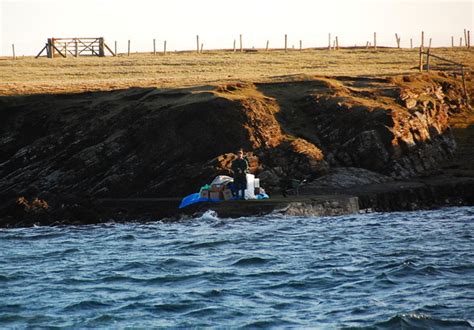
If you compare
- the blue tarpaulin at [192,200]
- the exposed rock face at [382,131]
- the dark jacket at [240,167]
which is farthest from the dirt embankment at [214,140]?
the dark jacket at [240,167]

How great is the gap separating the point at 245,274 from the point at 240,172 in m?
12.0

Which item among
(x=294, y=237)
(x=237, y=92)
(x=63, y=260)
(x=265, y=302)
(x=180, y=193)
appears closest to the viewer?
(x=265, y=302)

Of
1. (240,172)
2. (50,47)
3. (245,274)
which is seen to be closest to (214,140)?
(240,172)

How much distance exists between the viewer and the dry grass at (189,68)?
61.3m

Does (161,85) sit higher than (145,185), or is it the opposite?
(161,85)

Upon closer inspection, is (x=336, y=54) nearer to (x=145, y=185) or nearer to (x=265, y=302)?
(x=145, y=185)

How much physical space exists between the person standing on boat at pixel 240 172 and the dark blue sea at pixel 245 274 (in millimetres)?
1875

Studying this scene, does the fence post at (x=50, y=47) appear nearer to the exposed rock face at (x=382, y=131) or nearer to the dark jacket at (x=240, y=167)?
the exposed rock face at (x=382, y=131)

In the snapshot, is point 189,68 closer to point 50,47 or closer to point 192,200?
point 50,47

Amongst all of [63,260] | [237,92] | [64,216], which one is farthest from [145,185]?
[63,260]

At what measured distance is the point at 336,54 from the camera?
302ft

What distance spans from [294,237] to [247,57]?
5591 cm

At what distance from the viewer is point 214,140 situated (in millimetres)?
46281

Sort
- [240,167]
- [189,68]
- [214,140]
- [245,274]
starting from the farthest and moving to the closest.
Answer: [189,68]
[214,140]
[240,167]
[245,274]
